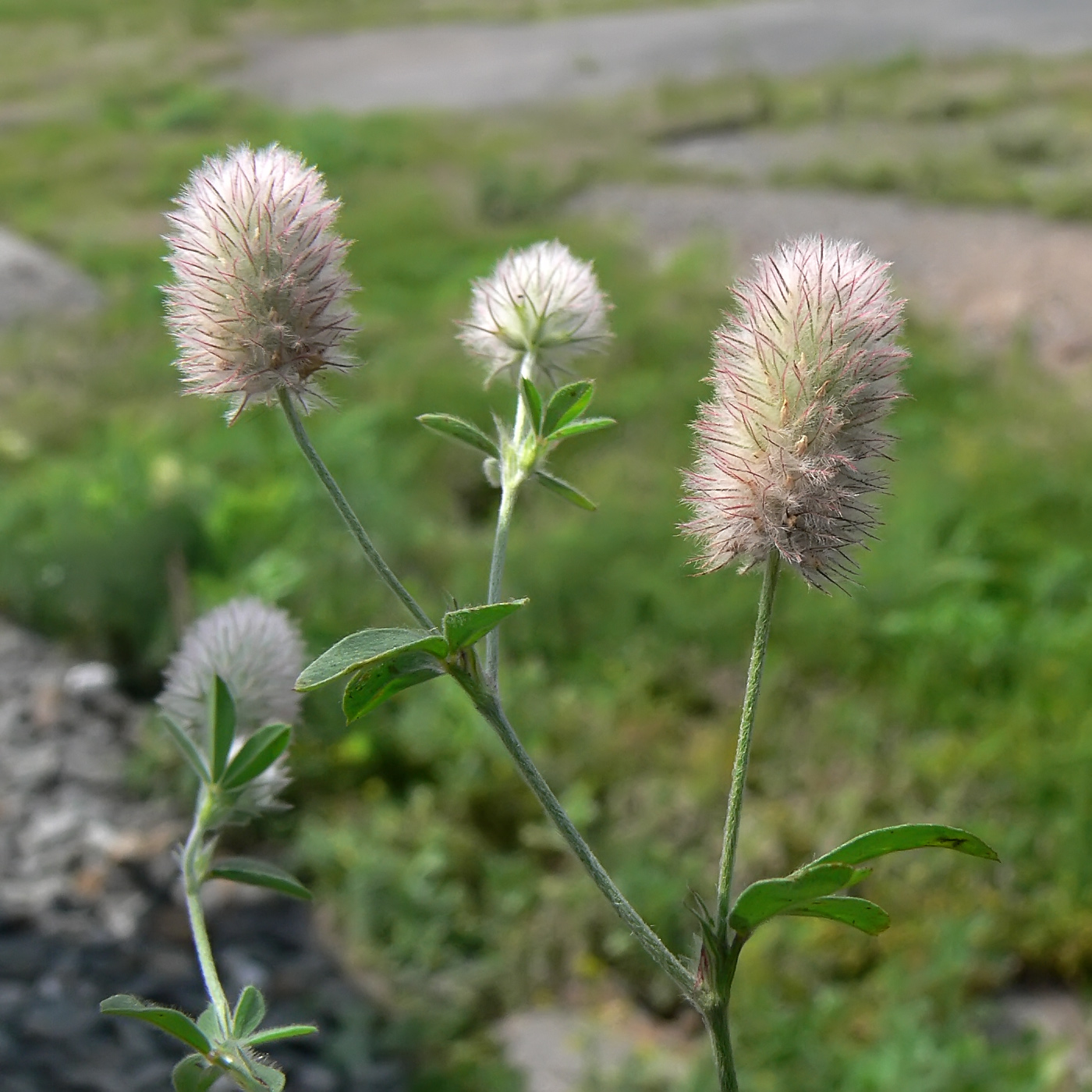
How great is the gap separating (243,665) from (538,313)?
367 mm

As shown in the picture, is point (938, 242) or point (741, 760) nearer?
point (741, 760)

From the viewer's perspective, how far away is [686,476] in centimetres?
79

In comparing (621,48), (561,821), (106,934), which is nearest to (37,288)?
(106,934)

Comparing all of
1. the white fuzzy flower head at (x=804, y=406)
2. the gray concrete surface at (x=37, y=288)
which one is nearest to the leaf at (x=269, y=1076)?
the white fuzzy flower head at (x=804, y=406)

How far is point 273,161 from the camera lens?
812mm

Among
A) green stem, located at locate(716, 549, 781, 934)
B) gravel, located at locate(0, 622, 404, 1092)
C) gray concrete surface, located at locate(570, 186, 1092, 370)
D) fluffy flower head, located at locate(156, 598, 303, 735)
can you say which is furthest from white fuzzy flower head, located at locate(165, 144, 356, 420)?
gray concrete surface, located at locate(570, 186, 1092, 370)

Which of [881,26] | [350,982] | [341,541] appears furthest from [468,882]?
[881,26]

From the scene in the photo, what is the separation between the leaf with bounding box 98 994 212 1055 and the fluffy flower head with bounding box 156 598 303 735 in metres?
0.25

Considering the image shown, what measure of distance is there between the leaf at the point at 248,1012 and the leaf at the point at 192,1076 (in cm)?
5

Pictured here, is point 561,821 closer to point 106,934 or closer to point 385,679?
point 385,679

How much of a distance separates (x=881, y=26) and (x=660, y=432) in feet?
40.4

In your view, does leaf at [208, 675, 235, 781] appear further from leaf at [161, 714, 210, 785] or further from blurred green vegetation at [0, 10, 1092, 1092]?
blurred green vegetation at [0, 10, 1092, 1092]

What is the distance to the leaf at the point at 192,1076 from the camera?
71 centimetres

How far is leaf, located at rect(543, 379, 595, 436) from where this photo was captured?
860mm
